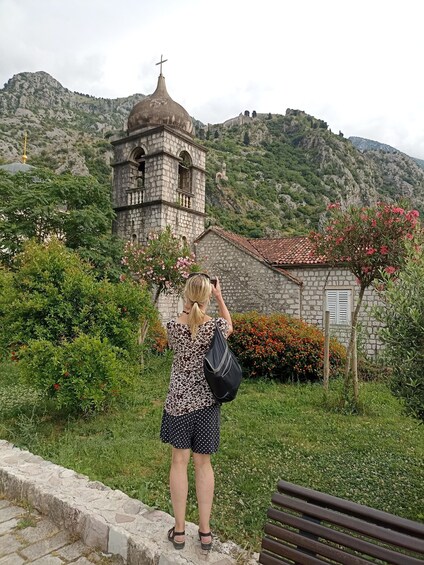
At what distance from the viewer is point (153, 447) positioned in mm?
4945

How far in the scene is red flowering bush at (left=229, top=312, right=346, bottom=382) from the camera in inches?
383

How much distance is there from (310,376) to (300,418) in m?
3.62

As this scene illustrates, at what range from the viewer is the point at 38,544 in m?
3.03

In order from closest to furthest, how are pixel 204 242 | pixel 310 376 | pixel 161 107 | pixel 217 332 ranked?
pixel 217 332
pixel 310 376
pixel 204 242
pixel 161 107

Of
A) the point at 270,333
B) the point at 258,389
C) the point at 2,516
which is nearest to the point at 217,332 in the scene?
the point at 2,516

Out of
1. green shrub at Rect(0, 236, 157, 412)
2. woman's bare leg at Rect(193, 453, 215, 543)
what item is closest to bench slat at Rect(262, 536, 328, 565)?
woman's bare leg at Rect(193, 453, 215, 543)

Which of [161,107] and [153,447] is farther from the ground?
[161,107]

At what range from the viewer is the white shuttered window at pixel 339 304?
1419 centimetres

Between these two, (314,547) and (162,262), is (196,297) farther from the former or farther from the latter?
(162,262)

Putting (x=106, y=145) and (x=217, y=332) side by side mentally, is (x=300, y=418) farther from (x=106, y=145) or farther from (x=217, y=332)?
(x=106, y=145)

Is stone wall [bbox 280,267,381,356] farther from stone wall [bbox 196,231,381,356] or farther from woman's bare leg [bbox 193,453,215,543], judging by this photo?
woman's bare leg [bbox 193,453,215,543]

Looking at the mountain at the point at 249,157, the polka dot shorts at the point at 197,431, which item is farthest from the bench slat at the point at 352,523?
the mountain at the point at 249,157

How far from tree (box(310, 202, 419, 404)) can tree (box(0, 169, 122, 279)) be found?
10354 mm

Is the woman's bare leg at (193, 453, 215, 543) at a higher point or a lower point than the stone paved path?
higher
